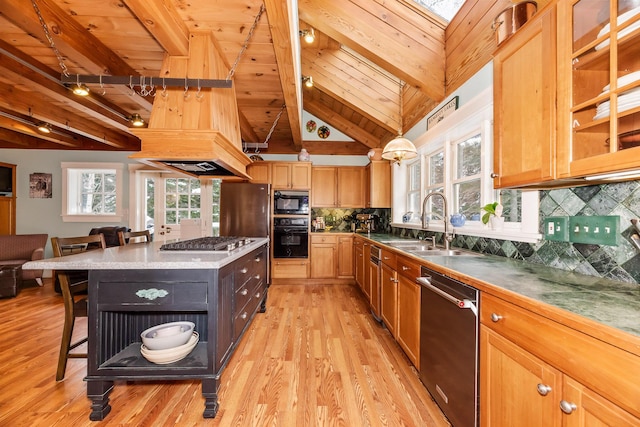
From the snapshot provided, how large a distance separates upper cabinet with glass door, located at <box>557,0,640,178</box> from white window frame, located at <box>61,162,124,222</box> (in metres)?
6.28

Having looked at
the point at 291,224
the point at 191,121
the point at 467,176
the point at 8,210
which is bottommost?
the point at 291,224

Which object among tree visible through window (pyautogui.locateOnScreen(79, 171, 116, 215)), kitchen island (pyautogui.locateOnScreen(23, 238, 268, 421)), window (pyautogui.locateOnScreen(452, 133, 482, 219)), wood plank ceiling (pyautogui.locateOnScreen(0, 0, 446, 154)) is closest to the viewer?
kitchen island (pyautogui.locateOnScreen(23, 238, 268, 421))

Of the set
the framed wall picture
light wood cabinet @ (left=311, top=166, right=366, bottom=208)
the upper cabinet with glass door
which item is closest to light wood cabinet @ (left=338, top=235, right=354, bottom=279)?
light wood cabinet @ (left=311, top=166, right=366, bottom=208)

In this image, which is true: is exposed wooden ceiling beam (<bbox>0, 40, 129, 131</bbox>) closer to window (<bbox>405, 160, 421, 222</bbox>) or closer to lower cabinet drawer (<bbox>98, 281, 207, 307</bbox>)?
lower cabinet drawer (<bbox>98, 281, 207, 307</bbox>)

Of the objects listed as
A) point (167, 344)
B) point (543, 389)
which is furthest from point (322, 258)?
point (543, 389)

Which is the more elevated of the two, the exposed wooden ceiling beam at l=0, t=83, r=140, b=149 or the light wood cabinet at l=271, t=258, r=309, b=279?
the exposed wooden ceiling beam at l=0, t=83, r=140, b=149

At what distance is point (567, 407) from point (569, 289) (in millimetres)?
458

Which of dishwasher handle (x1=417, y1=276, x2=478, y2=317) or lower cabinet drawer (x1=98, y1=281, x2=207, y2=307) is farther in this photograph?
lower cabinet drawer (x1=98, y1=281, x2=207, y2=307)

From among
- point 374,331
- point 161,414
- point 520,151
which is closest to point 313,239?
point 374,331

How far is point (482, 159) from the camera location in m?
2.28

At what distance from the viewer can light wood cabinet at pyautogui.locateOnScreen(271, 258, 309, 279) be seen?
4.57 metres

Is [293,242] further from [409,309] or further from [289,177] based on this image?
[409,309]

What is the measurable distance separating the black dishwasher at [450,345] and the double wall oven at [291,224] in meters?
3.00

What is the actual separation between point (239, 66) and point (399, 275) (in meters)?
2.49
